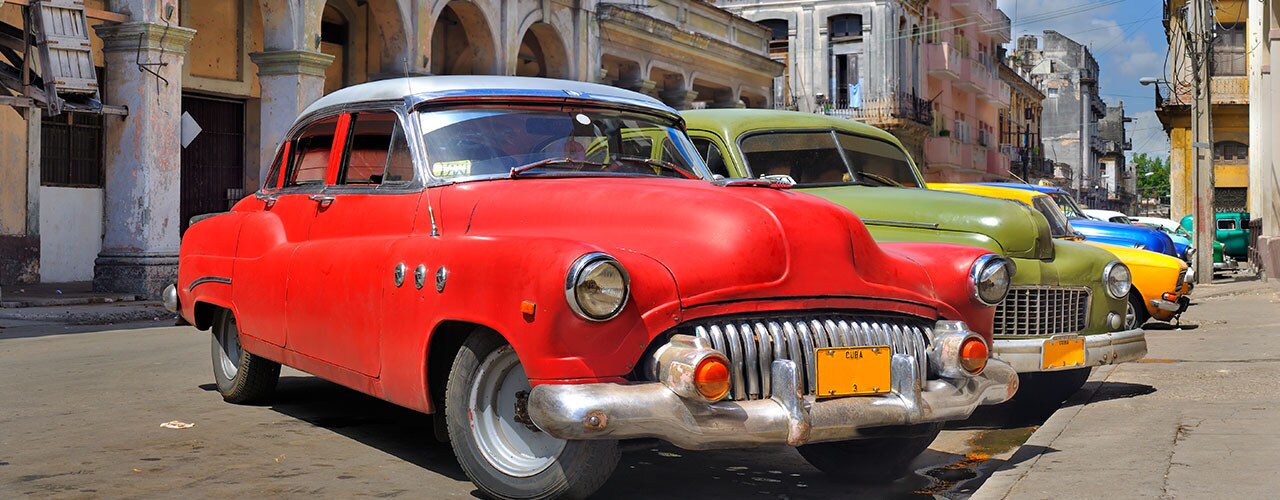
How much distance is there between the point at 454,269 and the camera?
4605 mm

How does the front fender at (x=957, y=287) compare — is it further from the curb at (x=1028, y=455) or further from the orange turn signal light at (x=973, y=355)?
the curb at (x=1028, y=455)

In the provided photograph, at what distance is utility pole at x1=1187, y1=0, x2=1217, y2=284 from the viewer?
2406 cm

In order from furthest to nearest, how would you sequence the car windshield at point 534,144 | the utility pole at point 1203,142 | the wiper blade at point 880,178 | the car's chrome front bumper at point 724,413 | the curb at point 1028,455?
1. the utility pole at point 1203,142
2. the wiper blade at point 880,178
3. the car windshield at point 534,144
4. the curb at point 1028,455
5. the car's chrome front bumper at point 724,413

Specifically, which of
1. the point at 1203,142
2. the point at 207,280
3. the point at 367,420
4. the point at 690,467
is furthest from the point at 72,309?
the point at 1203,142

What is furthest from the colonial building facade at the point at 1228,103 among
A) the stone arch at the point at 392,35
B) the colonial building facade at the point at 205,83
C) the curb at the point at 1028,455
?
the curb at the point at 1028,455

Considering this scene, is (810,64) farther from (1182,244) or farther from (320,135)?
(320,135)

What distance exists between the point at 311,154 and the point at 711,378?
3.12 metres

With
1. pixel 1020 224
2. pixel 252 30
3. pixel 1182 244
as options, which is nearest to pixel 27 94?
pixel 252 30

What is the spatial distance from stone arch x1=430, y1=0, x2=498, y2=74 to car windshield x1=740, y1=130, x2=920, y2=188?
532 inches

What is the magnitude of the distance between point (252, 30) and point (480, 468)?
1785 cm

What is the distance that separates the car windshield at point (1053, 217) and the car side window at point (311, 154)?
6468 mm

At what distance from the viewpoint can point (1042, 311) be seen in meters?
7.38

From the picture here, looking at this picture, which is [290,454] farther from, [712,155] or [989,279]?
[712,155]

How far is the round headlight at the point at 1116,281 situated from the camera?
7773mm
